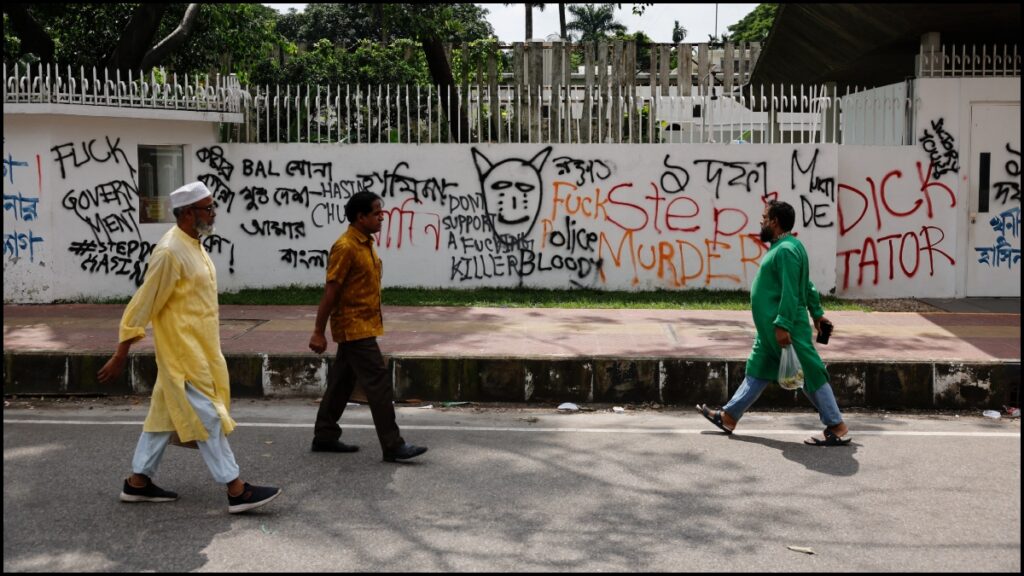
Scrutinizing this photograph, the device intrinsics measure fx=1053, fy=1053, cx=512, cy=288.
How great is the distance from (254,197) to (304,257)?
0.96 m

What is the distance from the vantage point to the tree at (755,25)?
4591 centimetres

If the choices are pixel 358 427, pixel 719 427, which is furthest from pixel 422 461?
pixel 719 427

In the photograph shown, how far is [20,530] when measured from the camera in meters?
4.89

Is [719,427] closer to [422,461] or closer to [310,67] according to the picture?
[422,461]

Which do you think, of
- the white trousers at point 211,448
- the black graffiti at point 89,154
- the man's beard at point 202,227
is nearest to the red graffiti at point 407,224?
the black graffiti at point 89,154

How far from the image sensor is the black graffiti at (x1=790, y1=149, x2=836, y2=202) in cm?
1266

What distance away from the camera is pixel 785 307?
263 inches

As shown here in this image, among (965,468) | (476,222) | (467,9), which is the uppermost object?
(467,9)

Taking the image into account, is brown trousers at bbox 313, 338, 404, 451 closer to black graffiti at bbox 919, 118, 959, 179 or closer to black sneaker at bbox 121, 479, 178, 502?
black sneaker at bbox 121, 479, 178, 502

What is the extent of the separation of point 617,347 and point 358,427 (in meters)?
2.68

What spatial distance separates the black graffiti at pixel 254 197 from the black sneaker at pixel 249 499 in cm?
826

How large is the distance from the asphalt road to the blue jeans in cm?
21

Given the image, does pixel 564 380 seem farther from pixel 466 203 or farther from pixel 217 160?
pixel 217 160

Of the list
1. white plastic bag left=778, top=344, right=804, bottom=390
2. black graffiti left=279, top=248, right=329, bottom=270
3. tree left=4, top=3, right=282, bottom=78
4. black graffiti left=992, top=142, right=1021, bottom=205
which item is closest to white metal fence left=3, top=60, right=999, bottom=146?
black graffiti left=992, top=142, right=1021, bottom=205
